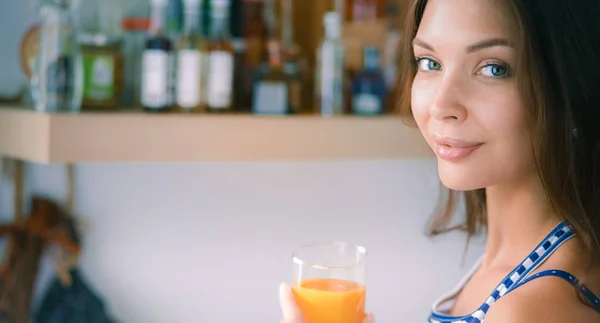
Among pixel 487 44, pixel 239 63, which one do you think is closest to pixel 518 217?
pixel 487 44

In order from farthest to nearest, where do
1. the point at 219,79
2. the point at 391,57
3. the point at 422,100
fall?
the point at 391,57
the point at 219,79
the point at 422,100

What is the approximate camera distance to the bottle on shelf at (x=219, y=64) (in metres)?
1.34

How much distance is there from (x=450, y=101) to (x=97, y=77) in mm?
713

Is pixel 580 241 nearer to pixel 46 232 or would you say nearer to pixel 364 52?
pixel 364 52

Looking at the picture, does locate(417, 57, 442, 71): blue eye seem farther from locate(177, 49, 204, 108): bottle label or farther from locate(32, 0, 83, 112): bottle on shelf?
locate(32, 0, 83, 112): bottle on shelf

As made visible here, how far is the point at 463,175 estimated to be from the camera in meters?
0.82

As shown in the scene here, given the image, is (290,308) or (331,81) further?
(331,81)

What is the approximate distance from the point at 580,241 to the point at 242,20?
85 centimetres

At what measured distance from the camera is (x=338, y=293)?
874 millimetres

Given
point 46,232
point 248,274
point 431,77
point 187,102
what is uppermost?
point 431,77

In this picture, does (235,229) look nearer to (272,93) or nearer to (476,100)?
(272,93)

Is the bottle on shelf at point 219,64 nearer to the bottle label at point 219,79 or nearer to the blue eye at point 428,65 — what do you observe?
the bottle label at point 219,79

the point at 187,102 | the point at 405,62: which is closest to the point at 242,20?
the point at 187,102

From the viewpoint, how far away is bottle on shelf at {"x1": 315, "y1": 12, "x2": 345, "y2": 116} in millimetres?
1479
